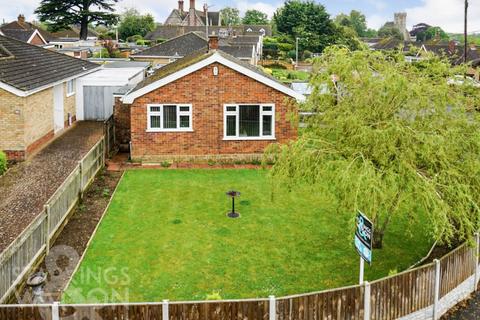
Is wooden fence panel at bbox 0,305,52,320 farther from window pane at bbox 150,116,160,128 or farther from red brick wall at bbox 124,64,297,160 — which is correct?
window pane at bbox 150,116,160,128

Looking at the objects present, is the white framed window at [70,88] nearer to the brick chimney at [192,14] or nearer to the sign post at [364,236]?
the sign post at [364,236]

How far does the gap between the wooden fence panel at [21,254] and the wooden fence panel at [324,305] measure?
528cm

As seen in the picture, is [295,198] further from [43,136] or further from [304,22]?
[304,22]

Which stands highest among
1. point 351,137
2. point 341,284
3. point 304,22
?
point 304,22

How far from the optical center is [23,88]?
19.5 m

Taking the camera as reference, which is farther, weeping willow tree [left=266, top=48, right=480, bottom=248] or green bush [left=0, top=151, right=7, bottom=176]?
Answer: green bush [left=0, top=151, right=7, bottom=176]

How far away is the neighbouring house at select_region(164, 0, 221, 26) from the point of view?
10575 cm

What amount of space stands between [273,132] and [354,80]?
10.6 m

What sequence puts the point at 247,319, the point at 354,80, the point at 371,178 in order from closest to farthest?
the point at 247,319 → the point at 371,178 → the point at 354,80

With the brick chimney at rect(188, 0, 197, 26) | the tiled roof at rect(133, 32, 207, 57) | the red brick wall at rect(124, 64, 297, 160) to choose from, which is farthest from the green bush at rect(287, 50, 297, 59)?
the red brick wall at rect(124, 64, 297, 160)

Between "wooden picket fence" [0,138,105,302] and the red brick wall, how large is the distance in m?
4.17

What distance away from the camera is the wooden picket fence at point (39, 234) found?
10133mm

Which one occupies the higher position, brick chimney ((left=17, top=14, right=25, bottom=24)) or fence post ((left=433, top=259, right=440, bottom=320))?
brick chimney ((left=17, top=14, right=25, bottom=24))

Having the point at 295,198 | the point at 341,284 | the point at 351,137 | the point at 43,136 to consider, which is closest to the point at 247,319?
the point at 341,284
